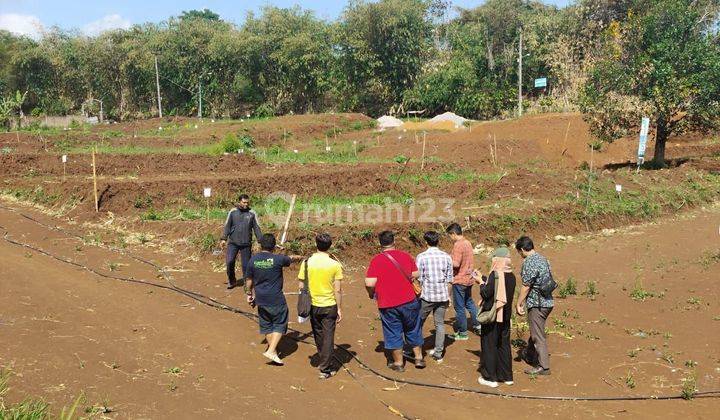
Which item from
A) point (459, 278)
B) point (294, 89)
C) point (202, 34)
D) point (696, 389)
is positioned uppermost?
point (202, 34)

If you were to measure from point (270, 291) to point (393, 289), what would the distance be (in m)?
1.54

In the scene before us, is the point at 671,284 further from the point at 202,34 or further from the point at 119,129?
the point at 202,34

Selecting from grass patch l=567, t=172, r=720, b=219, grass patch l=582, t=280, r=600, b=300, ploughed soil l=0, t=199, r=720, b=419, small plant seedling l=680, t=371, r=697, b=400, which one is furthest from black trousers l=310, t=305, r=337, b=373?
grass patch l=567, t=172, r=720, b=219

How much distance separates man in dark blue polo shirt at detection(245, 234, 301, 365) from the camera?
7672mm

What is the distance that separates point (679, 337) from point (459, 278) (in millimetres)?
3250

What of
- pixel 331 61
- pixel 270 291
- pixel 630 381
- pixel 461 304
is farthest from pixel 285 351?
pixel 331 61

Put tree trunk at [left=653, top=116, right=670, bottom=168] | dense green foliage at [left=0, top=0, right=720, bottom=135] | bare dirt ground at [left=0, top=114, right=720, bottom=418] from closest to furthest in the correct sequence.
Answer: bare dirt ground at [left=0, top=114, right=720, bottom=418] → tree trunk at [left=653, top=116, right=670, bottom=168] → dense green foliage at [left=0, top=0, right=720, bottom=135]

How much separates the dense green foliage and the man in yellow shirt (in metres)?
35.2

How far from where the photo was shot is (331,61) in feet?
166

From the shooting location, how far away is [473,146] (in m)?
29.0

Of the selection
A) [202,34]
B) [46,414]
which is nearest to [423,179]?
[46,414]

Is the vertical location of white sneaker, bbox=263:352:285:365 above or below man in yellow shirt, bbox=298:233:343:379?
below

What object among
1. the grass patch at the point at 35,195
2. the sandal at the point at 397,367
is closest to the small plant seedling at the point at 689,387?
the sandal at the point at 397,367

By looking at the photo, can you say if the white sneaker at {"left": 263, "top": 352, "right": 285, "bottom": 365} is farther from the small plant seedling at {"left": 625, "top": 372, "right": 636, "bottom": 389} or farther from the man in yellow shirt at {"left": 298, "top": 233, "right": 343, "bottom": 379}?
the small plant seedling at {"left": 625, "top": 372, "right": 636, "bottom": 389}
